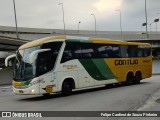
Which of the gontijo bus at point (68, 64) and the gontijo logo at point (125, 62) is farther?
the gontijo logo at point (125, 62)

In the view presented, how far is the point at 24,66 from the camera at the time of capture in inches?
762

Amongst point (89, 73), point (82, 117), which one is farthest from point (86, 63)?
point (82, 117)

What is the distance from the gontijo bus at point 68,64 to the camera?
19156 millimetres

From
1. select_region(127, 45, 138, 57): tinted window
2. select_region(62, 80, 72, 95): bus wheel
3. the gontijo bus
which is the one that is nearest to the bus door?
the gontijo bus

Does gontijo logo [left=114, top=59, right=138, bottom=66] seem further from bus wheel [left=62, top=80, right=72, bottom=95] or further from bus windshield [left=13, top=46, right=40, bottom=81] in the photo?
bus windshield [left=13, top=46, right=40, bottom=81]

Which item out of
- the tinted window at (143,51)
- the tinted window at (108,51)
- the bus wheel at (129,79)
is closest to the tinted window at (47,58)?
the tinted window at (108,51)

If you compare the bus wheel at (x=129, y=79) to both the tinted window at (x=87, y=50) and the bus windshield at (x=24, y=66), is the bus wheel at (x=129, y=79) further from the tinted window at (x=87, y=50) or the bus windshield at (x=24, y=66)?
the bus windshield at (x=24, y=66)

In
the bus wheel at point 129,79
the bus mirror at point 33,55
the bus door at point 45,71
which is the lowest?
the bus wheel at point 129,79

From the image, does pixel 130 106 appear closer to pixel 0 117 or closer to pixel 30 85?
pixel 0 117

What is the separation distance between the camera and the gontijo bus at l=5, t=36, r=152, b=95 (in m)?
19.2

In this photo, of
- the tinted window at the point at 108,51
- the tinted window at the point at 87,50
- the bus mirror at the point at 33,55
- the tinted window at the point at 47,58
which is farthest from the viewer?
the tinted window at the point at 108,51

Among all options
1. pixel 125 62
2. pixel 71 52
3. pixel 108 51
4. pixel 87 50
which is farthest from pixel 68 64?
pixel 125 62

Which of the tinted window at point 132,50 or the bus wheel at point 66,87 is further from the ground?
the tinted window at point 132,50

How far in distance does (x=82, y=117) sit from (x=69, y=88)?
889cm
